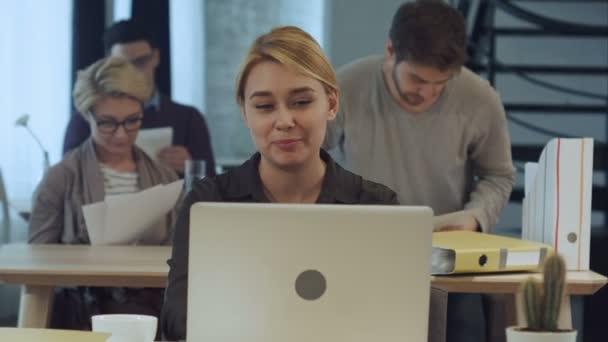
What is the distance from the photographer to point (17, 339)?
179 cm

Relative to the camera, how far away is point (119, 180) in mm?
3672

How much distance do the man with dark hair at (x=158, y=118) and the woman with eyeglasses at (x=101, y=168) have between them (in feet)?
1.99

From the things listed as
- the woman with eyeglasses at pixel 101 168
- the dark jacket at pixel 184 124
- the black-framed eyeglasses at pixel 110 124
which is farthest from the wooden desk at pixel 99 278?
the dark jacket at pixel 184 124

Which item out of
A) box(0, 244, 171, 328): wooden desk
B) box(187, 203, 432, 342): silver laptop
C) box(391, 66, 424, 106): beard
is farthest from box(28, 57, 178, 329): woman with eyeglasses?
box(187, 203, 432, 342): silver laptop

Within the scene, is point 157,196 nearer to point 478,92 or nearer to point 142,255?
point 142,255

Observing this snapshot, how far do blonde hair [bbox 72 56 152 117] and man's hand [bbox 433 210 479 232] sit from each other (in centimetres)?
116

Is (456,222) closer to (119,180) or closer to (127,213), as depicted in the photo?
(127,213)

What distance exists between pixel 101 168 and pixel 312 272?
2186 mm

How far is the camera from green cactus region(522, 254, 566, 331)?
1.39m

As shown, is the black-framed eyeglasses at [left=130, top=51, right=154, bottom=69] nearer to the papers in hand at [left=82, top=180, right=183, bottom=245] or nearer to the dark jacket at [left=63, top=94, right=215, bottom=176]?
the dark jacket at [left=63, top=94, right=215, bottom=176]

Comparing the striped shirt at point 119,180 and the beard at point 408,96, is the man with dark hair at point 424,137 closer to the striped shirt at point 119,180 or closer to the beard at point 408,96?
the beard at point 408,96

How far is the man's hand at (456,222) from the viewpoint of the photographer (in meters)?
3.12

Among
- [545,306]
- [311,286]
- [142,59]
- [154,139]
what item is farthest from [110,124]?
[545,306]

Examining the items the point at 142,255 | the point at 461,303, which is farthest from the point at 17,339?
the point at 461,303
